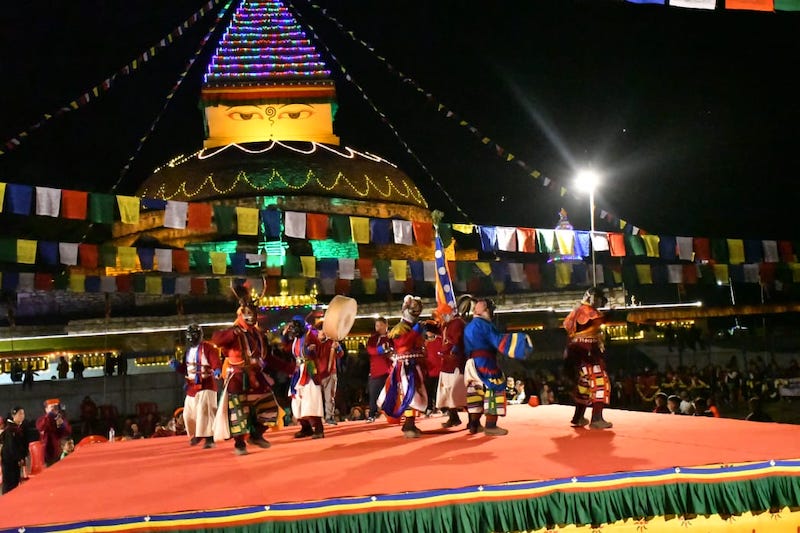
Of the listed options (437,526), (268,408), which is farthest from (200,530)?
(268,408)

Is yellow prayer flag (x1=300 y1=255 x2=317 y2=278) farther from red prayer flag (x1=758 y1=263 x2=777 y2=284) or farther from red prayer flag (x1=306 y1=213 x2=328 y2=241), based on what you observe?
red prayer flag (x1=758 y1=263 x2=777 y2=284)

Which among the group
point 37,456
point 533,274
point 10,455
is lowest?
point 37,456

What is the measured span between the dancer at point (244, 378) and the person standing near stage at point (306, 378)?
38.5 inches

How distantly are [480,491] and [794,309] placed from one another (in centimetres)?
2060

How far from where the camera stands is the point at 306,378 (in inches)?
365

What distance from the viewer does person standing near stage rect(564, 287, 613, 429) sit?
26.9 ft

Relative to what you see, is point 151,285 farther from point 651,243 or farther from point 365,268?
point 651,243

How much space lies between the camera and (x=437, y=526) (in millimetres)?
5199

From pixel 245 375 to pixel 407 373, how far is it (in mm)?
1716

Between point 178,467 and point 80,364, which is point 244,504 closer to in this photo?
point 178,467

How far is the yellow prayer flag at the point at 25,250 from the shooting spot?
1541 cm

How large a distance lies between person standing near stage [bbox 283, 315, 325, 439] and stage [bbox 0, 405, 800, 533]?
6.62 feet

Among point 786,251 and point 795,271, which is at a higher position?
point 786,251

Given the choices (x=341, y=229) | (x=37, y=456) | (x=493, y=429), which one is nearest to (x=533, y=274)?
(x=341, y=229)
